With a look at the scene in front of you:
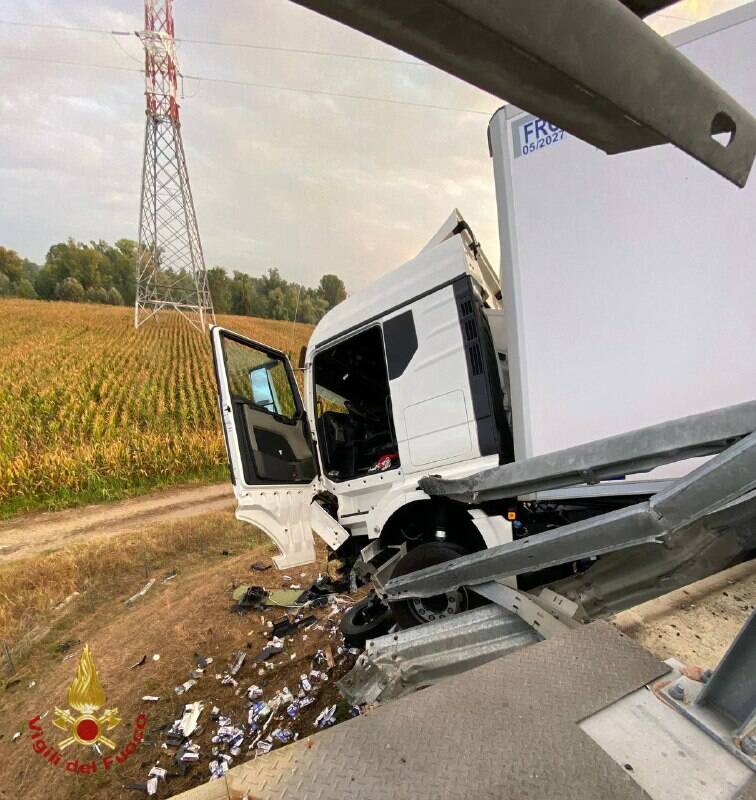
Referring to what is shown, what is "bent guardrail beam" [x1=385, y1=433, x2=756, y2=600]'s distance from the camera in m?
1.41

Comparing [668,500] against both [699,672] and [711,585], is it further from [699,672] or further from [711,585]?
[711,585]

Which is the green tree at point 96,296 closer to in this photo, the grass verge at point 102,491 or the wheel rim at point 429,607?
the grass verge at point 102,491

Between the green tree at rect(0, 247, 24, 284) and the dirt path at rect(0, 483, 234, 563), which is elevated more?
the green tree at rect(0, 247, 24, 284)

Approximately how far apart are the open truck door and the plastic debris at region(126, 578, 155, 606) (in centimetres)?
294

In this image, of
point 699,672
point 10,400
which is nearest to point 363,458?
point 699,672

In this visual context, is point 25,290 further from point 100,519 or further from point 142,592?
point 142,592

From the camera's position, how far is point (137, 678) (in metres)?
4.05

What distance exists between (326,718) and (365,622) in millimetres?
722

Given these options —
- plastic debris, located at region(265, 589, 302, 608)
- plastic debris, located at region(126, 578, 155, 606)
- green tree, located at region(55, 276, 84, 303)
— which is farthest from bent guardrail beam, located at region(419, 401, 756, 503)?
green tree, located at region(55, 276, 84, 303)

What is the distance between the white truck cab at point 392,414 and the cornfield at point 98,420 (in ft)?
10.2

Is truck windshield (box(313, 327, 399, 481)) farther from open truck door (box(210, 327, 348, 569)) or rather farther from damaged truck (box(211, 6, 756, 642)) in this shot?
open truck door (box(210, 327, 348, 569))

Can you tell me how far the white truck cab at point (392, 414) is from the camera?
10.9ft

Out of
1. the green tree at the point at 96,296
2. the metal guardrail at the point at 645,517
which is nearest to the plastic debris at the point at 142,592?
the metal guardrail at the point at 645,517

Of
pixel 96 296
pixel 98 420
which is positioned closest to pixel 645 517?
pixel 98 420
